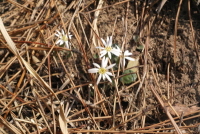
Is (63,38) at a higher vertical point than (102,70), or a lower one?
higher

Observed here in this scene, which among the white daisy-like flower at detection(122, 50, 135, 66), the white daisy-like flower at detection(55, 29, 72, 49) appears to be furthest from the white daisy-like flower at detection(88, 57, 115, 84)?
the white daisy-like flower at detection(55, 29, 72, 49)

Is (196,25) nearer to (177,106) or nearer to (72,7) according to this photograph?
(177,106)

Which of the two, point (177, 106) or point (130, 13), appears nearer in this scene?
point (177, 106)

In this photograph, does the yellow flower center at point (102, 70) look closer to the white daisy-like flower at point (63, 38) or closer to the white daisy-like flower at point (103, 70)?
the white daisy-like flower at point (103, 70)

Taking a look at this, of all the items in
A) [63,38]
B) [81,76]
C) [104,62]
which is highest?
[63,38]

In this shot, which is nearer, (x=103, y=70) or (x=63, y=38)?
(x=103, y=70)

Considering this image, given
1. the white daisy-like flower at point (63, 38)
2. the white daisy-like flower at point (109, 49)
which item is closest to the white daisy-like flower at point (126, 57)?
the white daisy-like flower at point (109, 49)

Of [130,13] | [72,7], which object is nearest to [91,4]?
[72,7]

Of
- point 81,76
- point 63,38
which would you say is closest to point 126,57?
point 81,76

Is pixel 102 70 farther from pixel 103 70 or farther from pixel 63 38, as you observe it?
pixel 63 38
